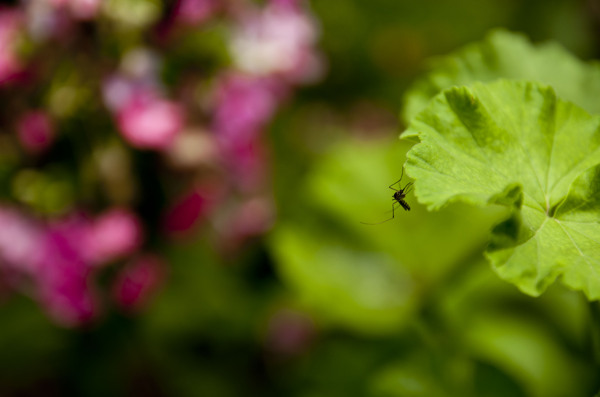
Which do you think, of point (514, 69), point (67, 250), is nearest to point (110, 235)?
point (67, 250)

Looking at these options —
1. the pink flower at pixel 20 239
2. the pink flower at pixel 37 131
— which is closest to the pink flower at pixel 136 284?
the pink flower at pixel 20 239

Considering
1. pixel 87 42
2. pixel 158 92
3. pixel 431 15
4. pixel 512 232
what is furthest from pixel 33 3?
pixel 431 15

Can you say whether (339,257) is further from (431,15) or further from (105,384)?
(431,15)

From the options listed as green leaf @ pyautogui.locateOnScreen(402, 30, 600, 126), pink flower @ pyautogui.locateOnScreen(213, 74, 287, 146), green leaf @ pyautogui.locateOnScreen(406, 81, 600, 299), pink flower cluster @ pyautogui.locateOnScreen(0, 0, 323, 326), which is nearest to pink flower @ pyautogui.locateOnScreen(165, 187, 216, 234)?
pink flower cluster @ pyautogui.locateOnScreen(0, 0, 323, 326)

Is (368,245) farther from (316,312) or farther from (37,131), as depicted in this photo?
(37,131)

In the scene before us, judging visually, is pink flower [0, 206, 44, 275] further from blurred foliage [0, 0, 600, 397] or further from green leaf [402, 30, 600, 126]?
green leaf [402, 30, 600, 126]

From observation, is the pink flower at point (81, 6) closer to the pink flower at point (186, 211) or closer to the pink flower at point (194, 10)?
the pink flower at point (194, 10)
